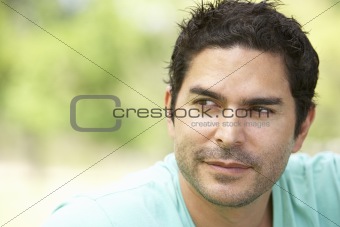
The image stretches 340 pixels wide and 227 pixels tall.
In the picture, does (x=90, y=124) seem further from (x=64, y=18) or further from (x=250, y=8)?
(x=250, y=8)

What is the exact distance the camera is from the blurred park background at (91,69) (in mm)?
7105

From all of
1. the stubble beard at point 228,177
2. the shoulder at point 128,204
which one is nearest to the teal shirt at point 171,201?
the shoulder at point 128,204

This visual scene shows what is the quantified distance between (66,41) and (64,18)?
1.41 feet

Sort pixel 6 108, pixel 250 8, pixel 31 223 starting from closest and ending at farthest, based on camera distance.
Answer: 1. pixel 250 8
2. pixel 31 223
3. pixel 6 108

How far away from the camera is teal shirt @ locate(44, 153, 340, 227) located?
164cm

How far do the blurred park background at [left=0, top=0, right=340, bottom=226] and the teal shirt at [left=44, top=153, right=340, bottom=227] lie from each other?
190 inches

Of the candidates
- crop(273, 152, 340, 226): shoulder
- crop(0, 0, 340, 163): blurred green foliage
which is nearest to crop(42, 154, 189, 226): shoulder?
crop(273, 152, 340, 226): shoulder

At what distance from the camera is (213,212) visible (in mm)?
1811

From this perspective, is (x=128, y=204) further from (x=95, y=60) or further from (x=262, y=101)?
(x=95, y=60)

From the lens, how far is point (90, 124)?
7.48 metres

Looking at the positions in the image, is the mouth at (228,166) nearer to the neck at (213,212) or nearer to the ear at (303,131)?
the neck at (213,212)

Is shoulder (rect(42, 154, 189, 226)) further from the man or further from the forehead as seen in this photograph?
the forehead

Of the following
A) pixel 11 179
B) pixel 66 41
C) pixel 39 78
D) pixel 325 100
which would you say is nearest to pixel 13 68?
pixel 39 78

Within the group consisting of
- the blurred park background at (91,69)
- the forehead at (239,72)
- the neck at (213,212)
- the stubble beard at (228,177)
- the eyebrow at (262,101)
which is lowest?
the neck at (213,212)
